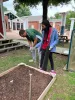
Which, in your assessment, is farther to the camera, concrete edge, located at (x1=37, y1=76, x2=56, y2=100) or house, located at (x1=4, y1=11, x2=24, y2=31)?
house, located at (x1=4, y1=11, x2=24, y2=31)

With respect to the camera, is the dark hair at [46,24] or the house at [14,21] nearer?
the dark hair at [46,24]

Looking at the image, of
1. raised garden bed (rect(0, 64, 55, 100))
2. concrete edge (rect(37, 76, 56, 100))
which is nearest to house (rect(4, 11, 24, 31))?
raised garden bed (rect(0, 64, 55, 100))

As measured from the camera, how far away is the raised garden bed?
2535mm

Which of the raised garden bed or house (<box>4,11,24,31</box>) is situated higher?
house (<box>4,11,24,31</box>)

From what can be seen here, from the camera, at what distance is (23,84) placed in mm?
2924

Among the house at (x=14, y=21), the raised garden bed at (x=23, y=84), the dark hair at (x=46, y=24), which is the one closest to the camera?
the raised garden bed at (x=23, y=84)

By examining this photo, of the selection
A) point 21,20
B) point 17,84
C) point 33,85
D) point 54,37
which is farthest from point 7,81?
point 21,20

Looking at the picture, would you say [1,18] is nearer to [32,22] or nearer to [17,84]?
[17,84]

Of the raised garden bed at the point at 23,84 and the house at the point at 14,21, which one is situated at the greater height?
the house at the point at 14,21

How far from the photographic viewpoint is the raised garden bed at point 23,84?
8.32 feet

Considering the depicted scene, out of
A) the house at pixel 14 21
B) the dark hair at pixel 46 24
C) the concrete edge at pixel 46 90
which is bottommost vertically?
the concrete edge at pixel 46 90

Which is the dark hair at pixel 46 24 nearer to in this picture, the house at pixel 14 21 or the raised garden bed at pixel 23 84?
the raised garden bed at pixel 23 84

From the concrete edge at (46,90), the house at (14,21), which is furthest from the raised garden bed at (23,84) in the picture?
the house at (14,21)

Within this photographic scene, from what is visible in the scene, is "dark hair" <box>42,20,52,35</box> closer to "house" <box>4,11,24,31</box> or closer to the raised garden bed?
the raised garden bed
